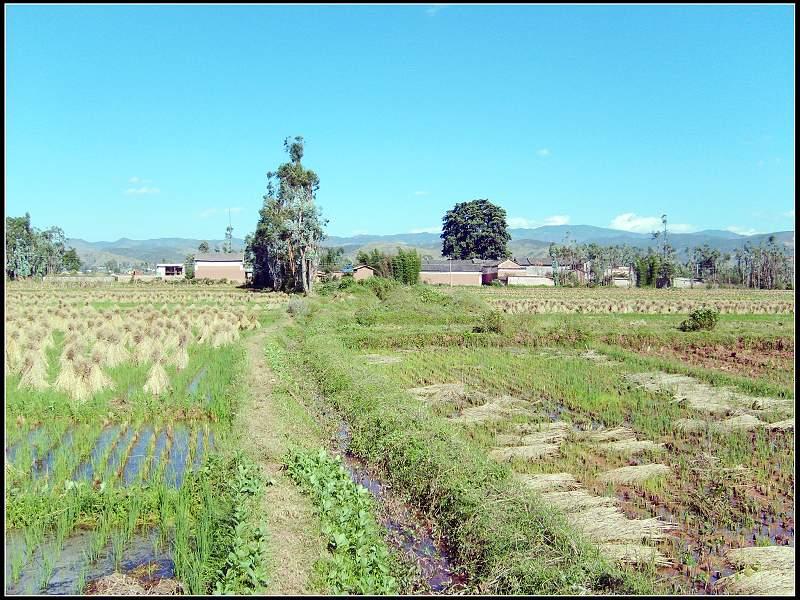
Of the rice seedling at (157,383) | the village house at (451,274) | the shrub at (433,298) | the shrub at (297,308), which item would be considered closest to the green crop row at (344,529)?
the rice seedling at (157,383)

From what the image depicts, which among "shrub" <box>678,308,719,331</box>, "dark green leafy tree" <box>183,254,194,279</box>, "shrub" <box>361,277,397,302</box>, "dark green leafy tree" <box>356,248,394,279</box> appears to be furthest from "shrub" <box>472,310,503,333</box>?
"dark green leafy tree" <box>183,254,194,279</box>

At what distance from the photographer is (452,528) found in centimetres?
591

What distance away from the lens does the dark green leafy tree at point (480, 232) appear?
82.4 meters

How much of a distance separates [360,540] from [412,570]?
0.53 meters

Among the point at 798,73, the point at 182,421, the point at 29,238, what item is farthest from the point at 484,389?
the point at 29,238

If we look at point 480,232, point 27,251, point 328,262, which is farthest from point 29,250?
point 480,232

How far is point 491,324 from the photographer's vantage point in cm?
2183

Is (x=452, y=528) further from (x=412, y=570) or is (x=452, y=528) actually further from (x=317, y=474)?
(x=317, y=474)

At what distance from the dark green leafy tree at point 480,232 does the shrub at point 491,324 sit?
6074 centimetres

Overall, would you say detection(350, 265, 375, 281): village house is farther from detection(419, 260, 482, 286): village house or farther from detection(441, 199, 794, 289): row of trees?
detection(441, 199, 794, 289): row of trees

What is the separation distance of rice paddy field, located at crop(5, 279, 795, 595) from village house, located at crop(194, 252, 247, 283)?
53.0 meters

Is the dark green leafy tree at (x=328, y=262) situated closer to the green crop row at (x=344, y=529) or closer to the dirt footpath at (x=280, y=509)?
the dirt footpath at (x=280, y=509)

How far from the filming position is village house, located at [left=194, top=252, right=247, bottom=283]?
6775cm

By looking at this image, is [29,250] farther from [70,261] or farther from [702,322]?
[702,322]
